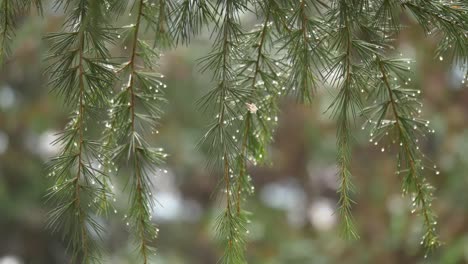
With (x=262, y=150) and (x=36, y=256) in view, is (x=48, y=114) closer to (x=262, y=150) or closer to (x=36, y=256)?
(x=36, y=256)

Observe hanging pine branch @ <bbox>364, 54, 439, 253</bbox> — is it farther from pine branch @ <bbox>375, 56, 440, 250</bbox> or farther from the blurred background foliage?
the blurred background foliage

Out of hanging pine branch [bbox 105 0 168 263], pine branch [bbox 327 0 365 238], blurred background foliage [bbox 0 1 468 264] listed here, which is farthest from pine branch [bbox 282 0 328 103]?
blurred background foliage [bbox 0 1 468 264]

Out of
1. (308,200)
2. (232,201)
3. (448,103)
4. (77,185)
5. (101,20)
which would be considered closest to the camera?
(101,20)

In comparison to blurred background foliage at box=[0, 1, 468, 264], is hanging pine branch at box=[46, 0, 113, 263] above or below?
below

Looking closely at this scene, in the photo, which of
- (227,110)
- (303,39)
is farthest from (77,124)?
(303,39)

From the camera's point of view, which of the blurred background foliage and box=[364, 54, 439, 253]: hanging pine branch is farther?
the blurred background foliage

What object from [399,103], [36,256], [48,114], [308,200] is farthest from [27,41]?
[399,103]

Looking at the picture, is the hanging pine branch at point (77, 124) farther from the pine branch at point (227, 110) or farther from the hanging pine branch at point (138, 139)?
the pine branch at point (227, 110)

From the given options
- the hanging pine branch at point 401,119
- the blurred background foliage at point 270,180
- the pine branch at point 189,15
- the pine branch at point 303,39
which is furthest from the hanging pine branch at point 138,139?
the blurred background foliage at point 270,180
